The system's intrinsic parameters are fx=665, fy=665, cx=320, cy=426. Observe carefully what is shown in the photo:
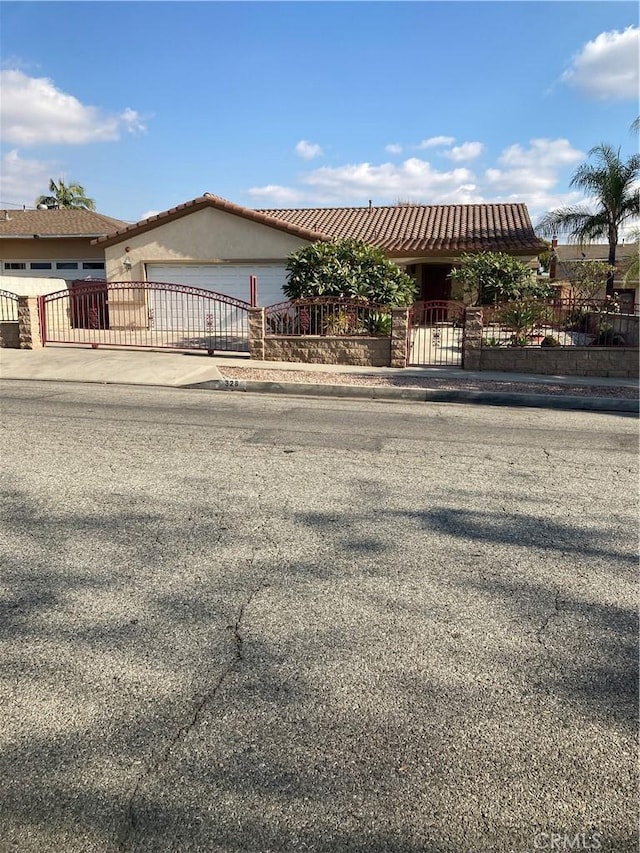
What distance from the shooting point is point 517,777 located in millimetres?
2506

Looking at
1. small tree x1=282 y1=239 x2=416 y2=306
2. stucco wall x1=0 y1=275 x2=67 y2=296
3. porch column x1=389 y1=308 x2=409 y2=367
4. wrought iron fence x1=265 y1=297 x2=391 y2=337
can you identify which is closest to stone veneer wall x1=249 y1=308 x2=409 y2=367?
porch column x1=389 y1=308 x2=409 y2=367

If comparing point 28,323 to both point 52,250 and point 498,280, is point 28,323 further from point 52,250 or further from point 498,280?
point 498,280

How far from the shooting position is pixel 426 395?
11.9 m

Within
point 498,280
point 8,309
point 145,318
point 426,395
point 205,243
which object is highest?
point 205,243

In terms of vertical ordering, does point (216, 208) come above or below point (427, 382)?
above

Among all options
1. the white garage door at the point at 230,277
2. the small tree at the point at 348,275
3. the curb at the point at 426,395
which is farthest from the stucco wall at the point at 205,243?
the curb at the point at 426,395

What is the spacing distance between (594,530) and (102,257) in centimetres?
2493

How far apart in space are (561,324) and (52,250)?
20.4m

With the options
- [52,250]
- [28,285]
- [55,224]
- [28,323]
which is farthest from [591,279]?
[55,224]

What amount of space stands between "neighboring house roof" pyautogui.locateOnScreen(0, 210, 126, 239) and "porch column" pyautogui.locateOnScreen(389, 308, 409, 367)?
609 inches

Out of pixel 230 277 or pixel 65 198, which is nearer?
pixel 230 277

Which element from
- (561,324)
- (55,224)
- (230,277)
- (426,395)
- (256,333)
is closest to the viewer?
(426,395)

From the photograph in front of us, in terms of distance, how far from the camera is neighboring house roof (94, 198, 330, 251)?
838 inches

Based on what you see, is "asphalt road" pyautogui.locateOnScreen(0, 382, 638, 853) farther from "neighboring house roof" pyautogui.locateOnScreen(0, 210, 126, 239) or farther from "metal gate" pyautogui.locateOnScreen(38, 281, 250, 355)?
"neighboring house roof" pyautogui.locateOnScreen(0, 210, 126, 239)
